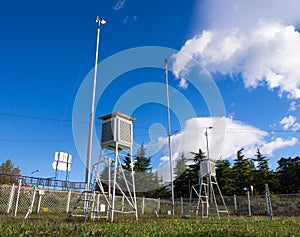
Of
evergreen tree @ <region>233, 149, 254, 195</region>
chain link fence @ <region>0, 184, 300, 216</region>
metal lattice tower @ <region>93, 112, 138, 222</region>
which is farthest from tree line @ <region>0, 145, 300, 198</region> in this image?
metal lattice tower @ <region>93, 112, 138, 222</region>

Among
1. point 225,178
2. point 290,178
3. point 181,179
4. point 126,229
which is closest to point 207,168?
point 126,229

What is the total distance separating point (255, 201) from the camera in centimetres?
1847

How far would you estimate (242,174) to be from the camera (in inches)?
1193

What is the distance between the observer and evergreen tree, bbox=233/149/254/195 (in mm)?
29609

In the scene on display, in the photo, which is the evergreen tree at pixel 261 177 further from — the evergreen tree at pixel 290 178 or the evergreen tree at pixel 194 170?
the evergreen tree at pixel 194 170

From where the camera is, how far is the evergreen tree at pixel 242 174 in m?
29.6

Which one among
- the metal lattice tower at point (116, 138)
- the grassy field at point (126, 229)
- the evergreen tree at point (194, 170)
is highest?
the evergreen tree at point (194, 170)

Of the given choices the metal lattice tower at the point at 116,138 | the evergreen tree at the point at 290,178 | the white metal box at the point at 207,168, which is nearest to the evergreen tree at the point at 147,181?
the white metal box at the point at 207,168

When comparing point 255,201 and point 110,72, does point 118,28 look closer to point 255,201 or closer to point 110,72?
point 110,72

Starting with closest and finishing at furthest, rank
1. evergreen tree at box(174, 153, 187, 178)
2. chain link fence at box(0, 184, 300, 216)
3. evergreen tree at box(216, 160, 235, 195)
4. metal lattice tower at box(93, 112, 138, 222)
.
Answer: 1. metal lattice tower at box(93, 112, 138, 222)
2. chain link fence at box(0, 184, 300, 216)
3. evergreen tree at box(216, 160, 235, 195)
4. evergreen tree at box(174, 153, 187, 178)

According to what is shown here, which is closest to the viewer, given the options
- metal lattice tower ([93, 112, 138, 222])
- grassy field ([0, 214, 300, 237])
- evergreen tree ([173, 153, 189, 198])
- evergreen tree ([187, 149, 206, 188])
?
grassy field ([0, 214, 300, 237])

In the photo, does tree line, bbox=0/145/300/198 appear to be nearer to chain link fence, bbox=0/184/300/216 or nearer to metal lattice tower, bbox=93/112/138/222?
chain link fence, bbox=0/184/300/216

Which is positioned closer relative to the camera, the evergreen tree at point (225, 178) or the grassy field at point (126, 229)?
the grassy field at point (126, 229)

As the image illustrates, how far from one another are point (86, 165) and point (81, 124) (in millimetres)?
2653
